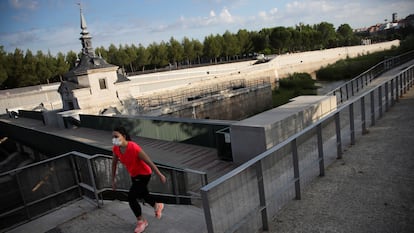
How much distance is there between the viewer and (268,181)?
5070 mm

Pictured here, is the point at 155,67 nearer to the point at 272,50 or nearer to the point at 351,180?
the point at 272,50

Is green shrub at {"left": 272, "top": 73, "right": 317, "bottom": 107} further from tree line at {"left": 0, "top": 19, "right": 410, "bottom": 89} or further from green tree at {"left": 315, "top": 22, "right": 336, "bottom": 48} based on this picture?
green tree at {"left": 315, "top": 22, "right": 336, "bottom": 48}

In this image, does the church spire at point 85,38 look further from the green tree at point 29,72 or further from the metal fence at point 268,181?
the metal fence at point 268,181

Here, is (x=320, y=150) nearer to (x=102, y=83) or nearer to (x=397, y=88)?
(x=397, y=88)

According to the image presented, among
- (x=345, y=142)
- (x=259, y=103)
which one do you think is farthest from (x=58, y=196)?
(x=259, y=103)

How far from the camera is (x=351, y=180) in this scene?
600 centimetres

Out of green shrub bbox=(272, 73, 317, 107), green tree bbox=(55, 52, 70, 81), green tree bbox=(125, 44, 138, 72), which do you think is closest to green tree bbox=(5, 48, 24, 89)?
green tree bbox=(55, 52, 70, 81)

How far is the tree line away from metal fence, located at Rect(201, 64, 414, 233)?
180ft

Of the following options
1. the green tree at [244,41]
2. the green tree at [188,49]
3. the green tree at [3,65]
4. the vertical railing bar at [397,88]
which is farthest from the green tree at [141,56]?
the vertical railing bar at [397,88]

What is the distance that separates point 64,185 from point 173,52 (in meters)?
73.1

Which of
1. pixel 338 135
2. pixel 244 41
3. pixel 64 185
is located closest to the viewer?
pixel 64 185

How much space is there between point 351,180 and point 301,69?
6859 cm

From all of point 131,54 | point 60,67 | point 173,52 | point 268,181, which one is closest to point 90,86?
point 268,181

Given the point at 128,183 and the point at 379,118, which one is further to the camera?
the point at 379,118
